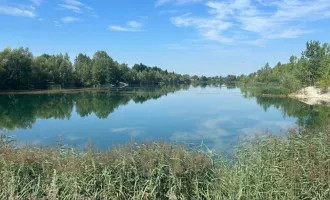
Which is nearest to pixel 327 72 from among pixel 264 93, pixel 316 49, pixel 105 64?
pixel 316 49

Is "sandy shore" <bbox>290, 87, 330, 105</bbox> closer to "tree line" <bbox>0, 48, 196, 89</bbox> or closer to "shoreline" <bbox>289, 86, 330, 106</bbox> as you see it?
"shoreline" <bbox>289, 86, 330, 106</bbox>

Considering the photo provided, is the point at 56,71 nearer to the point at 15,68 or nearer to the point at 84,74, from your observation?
the point at 15,68

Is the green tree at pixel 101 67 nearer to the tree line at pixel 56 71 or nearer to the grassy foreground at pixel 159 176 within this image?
the tree line at pixel 56 71

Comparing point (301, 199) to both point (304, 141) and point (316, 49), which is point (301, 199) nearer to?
point (304, 141)

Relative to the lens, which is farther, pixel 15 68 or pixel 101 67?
pixel 101 67

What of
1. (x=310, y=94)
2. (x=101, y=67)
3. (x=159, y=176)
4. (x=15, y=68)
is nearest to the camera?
(x=159, y=176)

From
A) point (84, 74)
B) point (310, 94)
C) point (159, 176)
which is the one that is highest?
point (84, 74)

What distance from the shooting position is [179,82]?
6491 inches

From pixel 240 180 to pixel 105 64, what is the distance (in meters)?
86.8

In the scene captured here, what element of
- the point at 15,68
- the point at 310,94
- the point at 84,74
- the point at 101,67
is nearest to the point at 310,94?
the point at 310,94

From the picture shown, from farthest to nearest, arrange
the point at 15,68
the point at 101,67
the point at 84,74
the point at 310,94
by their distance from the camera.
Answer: the point at 101,67 < the point at 84,74 < the point at 15,68 < the point at 310,94

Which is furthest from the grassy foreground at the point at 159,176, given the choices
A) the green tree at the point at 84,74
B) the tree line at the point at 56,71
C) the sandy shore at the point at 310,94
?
the green tree at the point at 84,74

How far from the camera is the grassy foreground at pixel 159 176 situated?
14.9 feet

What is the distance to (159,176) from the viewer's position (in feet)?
15.3
